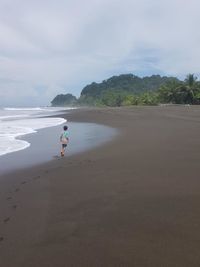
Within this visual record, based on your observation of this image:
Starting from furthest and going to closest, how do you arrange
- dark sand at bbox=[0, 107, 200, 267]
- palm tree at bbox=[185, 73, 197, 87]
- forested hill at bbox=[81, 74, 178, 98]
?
1. forested hill at bbox=[81, 74, 178, 98]
2. palm tree at bbox=[185, 73, 197, 87]
3. dark sand at bbox=[0, 107, 200, 267]

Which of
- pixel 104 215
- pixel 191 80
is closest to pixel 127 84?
pixel 191 80

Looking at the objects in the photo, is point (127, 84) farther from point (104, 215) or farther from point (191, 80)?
point (104, 215)

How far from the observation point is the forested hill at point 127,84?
495 feet

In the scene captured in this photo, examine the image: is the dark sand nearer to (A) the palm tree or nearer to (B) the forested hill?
(A) the palm tree

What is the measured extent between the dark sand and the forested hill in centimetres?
13347

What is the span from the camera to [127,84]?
16300 centimetres

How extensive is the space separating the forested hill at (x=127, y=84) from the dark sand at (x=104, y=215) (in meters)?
133

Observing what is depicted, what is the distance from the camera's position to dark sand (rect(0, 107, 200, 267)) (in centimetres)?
415

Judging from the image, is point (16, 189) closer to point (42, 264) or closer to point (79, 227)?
point (79, 227)

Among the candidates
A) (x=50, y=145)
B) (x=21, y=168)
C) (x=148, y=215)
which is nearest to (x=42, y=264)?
(x=148, y=215)

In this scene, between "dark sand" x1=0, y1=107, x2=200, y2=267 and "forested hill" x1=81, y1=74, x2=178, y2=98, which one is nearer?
"dark sand" x1=0, y1=107, x2=200, y2=267

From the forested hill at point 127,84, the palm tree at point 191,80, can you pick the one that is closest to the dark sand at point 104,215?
the palm tree at point 191,80

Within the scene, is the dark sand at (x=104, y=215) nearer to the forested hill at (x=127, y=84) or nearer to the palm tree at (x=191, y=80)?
the palm tree at (x=191, y=80)

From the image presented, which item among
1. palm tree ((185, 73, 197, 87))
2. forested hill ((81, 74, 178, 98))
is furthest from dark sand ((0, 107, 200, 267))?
forested hill ((81, 74, 178, 98))
